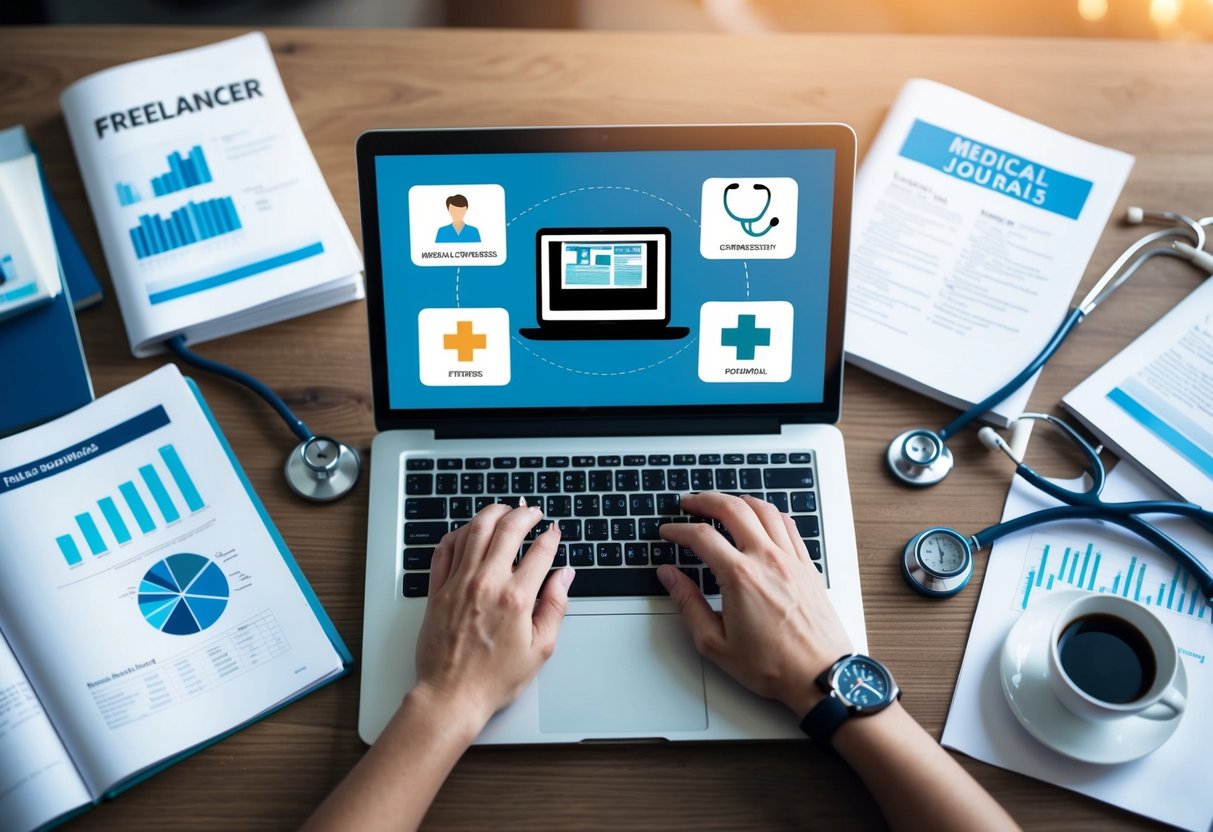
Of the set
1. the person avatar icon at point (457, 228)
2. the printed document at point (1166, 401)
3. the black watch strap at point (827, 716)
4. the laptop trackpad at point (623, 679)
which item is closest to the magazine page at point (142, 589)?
the laptop trackpad at point (623, 679)

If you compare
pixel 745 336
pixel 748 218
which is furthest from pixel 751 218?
pixel 745 336

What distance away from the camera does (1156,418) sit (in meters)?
1.04

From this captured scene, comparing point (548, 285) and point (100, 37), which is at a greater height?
point (100, 37)

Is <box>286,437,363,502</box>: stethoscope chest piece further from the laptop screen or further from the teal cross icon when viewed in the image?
the teal cross icon

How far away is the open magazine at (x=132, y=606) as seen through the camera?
868mm

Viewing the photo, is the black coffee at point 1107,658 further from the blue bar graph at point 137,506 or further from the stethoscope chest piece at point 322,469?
the blue bar graph at point 137,506

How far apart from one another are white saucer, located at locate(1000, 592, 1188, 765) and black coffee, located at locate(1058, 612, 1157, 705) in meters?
0.03

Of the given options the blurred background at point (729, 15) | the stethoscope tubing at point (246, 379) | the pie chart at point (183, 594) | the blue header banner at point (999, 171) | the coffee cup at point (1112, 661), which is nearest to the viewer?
the coffee cup at point (1112, 661)

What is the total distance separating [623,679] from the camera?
89 cm

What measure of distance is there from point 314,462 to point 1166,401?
89 centimetres

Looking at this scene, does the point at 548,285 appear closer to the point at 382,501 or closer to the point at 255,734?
the point at 382,501

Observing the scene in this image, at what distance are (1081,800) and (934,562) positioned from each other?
24cm

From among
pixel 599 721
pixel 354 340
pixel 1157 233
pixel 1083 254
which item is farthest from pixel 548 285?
pixel 1157 233

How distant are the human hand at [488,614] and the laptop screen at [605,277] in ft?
0.49
